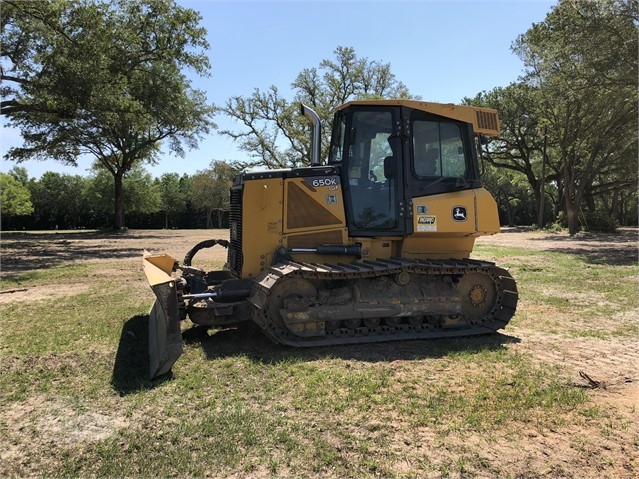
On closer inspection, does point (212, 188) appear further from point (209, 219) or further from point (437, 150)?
point (437, 150)

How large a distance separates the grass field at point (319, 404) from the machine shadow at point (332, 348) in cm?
4

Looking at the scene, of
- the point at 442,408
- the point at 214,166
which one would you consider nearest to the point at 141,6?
the point at 442,408

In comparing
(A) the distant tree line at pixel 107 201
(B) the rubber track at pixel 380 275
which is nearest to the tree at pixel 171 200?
(A) the distant tree line at pixel 107 201

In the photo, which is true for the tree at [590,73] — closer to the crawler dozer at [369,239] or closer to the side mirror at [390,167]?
the crawler dozer at [369,239]

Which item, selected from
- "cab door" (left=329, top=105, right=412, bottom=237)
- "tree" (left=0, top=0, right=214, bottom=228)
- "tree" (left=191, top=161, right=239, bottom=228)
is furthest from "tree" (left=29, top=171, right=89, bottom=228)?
"cab door" (left=329, top=105, right=412, bottom=237)

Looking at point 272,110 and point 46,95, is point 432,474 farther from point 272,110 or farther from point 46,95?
point 272,110

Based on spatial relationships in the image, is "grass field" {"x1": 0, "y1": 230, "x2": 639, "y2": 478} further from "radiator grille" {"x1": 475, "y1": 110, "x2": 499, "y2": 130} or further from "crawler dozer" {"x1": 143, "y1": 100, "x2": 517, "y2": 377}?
"radiator grille" {"x1": 475, "y1": 110, "x2": 499, "y2": 130}

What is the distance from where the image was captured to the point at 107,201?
56.0 metres

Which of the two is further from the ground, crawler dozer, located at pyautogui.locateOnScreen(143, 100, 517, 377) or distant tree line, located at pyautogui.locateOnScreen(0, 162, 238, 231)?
distant tree line, located at pyautogui.locateOnScreen(0, 162, 238, 231)

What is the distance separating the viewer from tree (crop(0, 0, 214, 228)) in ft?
54.6

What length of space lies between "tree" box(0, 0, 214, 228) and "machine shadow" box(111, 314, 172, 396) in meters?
12.8

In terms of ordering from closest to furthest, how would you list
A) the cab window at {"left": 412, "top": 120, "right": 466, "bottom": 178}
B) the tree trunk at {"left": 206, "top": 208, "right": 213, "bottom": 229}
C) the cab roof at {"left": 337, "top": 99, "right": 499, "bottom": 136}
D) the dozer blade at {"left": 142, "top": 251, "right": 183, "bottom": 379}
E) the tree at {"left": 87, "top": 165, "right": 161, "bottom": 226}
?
the dozer blade at {"left": 142, "top": 251, "right": 183, "bottom": 379}
the cab roof at {"left": 337, "top": 99, "right": 499, "bottom": 136}
the cab window at {"left": 412, "top": 120, "right": 466, "bottom": 178}
the tree at {"left": 87, "top": 165, "right": 161, "bottom": 226}
the tree trunk at {"left": 206, "top": 208, "right": 213, "bottom": 229}

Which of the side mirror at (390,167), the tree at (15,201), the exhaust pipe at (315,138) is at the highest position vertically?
the tree at (15,201)

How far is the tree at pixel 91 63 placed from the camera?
16656 millimetres
